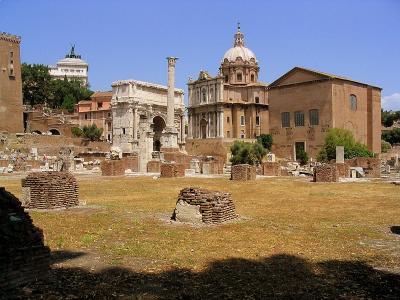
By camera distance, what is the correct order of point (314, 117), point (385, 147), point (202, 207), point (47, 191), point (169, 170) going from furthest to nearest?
point (385, 147)
point (314, 117)
point (169, 170)
point (47, 191)
point (202, 207)

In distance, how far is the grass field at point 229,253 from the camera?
17.0ft

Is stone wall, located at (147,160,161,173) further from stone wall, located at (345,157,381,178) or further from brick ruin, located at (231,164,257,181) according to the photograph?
stone wall, located at (345,157,381,178)

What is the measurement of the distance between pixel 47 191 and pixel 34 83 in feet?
221

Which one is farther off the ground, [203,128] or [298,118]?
[298,118]

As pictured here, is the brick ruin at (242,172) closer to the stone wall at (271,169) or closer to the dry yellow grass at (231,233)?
the stone wall at (271,169)

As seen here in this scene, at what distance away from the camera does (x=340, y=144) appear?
1818 inches

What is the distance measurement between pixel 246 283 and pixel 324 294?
2.91 ft

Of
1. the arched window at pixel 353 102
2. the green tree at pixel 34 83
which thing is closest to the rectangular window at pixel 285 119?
the arched window at pixel 353 102

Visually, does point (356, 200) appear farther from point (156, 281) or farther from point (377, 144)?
point (377, 144)

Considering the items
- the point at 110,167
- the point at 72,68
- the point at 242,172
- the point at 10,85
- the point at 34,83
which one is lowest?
the point at 242,172

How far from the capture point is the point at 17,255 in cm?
518

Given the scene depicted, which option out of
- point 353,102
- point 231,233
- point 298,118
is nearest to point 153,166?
point 231,233

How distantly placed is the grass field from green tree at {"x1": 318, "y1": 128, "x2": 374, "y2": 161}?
109 feet

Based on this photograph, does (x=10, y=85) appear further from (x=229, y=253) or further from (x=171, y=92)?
(x=229, y=253)
